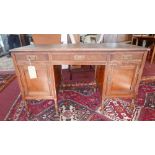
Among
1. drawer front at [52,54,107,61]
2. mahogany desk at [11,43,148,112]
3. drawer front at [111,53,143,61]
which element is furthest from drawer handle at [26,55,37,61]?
drawer front at [111,53,143,61]

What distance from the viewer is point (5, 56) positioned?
4363mm

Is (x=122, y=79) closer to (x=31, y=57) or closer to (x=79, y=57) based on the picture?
(x=79, y=57)

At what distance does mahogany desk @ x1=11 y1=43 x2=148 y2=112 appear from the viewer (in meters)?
1.27

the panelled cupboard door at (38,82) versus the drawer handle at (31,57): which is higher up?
the drawer handle at (31,57)

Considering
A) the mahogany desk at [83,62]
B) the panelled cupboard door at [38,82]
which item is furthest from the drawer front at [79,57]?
the panelled cupboard door at [38,82]

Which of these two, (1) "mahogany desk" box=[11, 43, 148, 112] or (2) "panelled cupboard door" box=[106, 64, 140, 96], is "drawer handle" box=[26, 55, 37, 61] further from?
(2) "panelled cupboard door" box=[106, 64, 140, 96]

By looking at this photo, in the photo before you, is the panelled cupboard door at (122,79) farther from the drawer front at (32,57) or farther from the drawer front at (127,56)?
the drawer front at (32,57)

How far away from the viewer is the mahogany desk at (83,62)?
1.27 meters

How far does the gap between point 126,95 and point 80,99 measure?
64 cm

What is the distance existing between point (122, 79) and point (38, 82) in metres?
0.84
